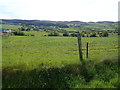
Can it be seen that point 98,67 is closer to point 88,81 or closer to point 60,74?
point 88,81

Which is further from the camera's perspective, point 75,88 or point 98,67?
point 98,67

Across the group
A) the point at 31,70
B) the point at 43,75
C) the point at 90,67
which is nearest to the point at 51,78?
the point at 43,75

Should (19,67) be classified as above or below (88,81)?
above

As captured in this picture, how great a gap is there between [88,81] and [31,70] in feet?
7.97

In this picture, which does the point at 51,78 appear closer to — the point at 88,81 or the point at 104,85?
the point at 88,81

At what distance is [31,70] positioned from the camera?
6605 mm

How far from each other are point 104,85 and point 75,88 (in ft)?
3.74

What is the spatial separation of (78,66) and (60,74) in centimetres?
102

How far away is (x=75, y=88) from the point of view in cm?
589

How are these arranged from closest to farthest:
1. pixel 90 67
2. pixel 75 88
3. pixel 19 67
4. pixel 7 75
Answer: pixel 75 88
pixel 7 75
pixel 19 67
pixel 90 67

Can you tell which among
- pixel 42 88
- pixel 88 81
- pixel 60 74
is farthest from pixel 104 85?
pixel 42 88

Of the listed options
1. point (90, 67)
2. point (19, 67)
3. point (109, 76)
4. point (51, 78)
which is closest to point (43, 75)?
point (51, 78)

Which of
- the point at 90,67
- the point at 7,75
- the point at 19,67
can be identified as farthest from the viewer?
the point at 90,67

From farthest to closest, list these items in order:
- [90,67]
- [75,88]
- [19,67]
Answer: [90,67]
[19,67]
[75,88]
